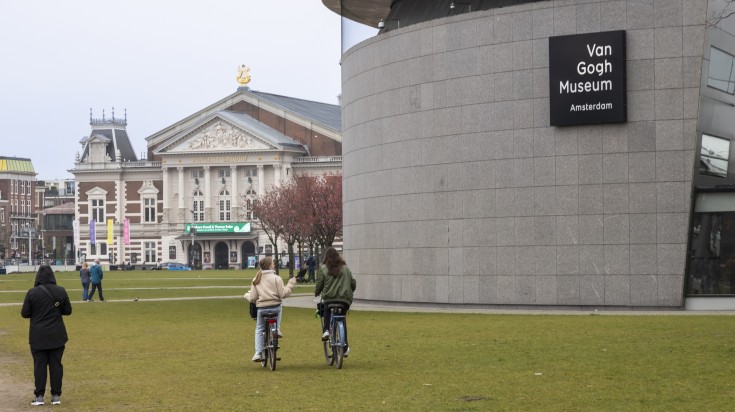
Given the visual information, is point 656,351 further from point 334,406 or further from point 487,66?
point 487,66

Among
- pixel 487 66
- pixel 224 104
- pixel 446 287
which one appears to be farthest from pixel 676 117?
pixel 224 104

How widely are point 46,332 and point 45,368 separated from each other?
1.57 ft

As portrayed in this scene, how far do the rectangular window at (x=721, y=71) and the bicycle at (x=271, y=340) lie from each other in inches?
746

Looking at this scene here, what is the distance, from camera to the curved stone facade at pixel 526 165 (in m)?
34.9

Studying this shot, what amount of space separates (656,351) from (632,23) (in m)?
15.8

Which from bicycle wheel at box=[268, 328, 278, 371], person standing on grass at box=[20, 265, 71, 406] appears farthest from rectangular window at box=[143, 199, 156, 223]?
person standing on grass at box=[20, 265, 71, 406]

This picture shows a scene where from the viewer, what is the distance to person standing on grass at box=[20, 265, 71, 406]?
54.5ft

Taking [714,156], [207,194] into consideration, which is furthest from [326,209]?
[207,194]

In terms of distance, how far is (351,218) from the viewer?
4450 cm

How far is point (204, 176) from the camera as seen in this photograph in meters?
142

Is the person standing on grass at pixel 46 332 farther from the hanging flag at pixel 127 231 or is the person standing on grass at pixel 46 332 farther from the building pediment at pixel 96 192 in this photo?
the building pediment at pixel 96 192

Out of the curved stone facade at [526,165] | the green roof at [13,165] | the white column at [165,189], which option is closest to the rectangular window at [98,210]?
the white column at [165,189]

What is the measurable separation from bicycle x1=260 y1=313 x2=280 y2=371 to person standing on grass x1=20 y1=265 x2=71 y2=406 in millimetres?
4192

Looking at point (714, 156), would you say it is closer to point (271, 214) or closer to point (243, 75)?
point (271, 214)
